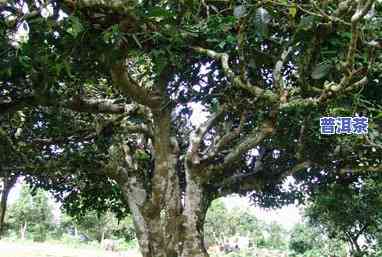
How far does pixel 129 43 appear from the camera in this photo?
3.74 metres

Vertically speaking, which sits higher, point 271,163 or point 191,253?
point 271,163

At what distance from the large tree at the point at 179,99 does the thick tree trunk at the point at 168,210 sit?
0.02 m

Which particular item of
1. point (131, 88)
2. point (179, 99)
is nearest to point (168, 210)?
point (179, 99)

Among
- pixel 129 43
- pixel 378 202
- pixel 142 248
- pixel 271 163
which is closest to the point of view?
pixel 129 43

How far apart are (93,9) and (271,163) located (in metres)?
5.90

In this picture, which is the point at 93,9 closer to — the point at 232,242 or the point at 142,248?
the point at 142,248

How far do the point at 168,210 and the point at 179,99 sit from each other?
5.23 ft

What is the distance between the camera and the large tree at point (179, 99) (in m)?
3.25

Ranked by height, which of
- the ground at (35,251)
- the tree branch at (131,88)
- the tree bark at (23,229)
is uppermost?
the tree bark at (23,229)

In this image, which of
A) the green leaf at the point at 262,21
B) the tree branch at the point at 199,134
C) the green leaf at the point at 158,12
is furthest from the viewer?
the tree branch at the point at 199,134

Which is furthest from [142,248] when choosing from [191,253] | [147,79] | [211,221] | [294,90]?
[211,221]

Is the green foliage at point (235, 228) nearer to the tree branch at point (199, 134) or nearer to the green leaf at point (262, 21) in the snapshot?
the tree branch at point (199, 134)

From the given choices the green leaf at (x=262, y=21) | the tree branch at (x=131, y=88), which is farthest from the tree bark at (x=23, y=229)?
the green leaf at (x=262, y=21)

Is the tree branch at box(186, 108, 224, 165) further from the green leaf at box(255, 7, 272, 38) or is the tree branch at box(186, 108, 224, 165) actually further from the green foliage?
the green foliage
